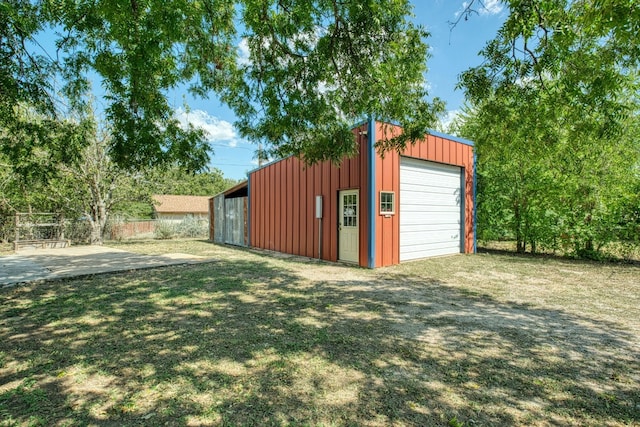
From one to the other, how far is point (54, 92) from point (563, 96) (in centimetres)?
727

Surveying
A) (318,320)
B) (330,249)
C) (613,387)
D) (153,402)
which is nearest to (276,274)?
(330,249)

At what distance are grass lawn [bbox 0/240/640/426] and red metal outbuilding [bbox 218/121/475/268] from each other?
8.02 feet

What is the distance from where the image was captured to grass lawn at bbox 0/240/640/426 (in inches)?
81.3

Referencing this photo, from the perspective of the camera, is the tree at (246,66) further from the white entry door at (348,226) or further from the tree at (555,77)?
the white entry door at (348,226)

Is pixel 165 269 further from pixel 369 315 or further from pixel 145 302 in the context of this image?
pixel 369 315

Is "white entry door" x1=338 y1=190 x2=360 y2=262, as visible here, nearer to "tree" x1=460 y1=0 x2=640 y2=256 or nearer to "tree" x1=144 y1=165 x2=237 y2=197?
"tree" x1=460 y1=0 x2=640 y2=256

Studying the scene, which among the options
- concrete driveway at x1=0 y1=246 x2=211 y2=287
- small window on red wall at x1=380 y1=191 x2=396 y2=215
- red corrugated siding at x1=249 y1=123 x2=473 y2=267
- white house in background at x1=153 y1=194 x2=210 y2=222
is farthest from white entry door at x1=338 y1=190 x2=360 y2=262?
white house in background at x1=153 y1=194 x2=210 y2=222

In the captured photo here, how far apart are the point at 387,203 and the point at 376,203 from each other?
50 cm

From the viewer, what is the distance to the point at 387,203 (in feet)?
25.5

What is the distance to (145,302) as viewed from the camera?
15.1 ft

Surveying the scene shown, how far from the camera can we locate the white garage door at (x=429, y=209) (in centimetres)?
835

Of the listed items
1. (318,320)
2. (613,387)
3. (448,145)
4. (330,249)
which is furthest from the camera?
(448,145)

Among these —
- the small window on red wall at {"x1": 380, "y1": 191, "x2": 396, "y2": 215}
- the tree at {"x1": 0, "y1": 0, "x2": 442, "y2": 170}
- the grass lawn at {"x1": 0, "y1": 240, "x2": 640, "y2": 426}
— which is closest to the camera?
the grass lawn at {"x1": 0, "y1": 240, "x2": 640, "y2": 426}

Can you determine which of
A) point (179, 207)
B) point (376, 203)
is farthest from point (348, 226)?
point (179, 207)
